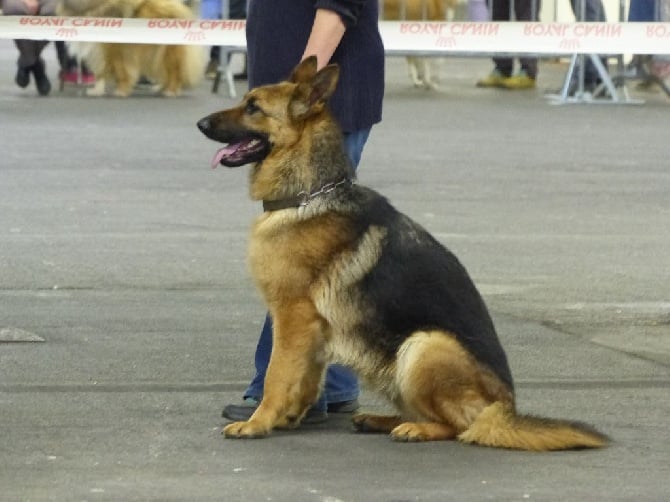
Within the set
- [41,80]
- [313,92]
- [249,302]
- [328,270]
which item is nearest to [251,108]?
[313,92]

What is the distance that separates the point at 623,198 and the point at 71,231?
398cm

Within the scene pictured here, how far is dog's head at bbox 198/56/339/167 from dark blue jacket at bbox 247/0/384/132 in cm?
35

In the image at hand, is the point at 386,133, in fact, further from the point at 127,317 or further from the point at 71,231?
the point at 127,317

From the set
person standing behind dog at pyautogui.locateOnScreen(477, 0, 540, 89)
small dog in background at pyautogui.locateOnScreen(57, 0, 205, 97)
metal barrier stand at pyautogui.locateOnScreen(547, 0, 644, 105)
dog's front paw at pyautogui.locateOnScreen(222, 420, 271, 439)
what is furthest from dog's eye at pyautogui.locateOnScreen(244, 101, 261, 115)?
person standing behind dog at pyautogui.locateOnScreen(477, 0, 540, 89)

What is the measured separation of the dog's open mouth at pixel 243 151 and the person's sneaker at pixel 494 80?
1527 centimetres

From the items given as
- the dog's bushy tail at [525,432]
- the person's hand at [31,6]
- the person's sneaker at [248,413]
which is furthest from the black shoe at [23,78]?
the dog's bushy tail at [525,432]

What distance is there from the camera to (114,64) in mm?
18500

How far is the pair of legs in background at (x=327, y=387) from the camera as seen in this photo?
19.7 ft

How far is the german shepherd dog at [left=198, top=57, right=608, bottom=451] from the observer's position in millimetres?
→ 5512

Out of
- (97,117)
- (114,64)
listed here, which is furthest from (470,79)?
(97,117)

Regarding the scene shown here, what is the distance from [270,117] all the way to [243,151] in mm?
148

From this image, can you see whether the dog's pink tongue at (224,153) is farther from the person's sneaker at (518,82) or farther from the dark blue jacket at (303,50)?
the person's sneaker at (518,82)

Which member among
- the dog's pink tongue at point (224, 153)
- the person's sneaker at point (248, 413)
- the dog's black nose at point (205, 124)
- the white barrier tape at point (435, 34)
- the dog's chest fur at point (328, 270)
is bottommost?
the white barrier tape at point (435, 34)

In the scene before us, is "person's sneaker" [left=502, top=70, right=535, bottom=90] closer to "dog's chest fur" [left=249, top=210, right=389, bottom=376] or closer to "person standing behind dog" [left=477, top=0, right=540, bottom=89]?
"person standing behind dog" [left=477, top=0, right=540, bottom=89]
